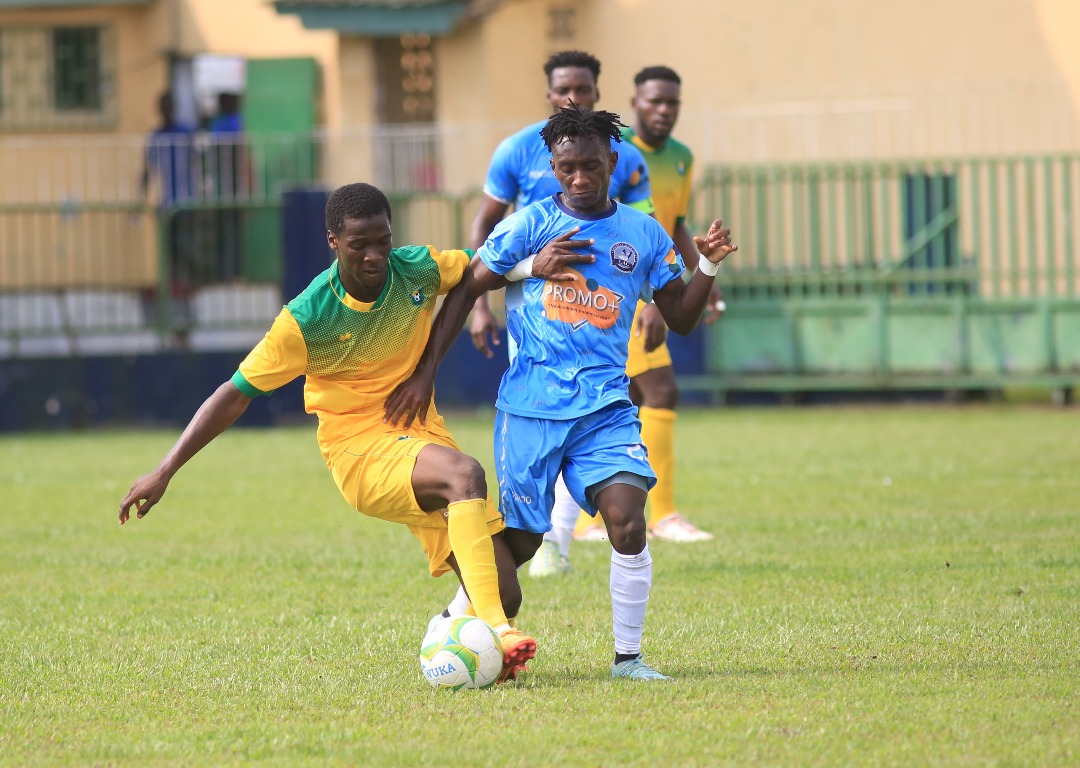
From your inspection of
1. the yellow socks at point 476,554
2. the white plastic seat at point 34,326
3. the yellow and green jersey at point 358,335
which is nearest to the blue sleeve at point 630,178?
the yellow and green jersey at point 358,335

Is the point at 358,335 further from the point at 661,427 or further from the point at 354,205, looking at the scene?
the point at 661,427

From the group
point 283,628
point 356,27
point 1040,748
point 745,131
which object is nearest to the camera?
point 1040,748

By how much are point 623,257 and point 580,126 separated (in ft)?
1.55

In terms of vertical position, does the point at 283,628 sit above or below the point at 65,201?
below

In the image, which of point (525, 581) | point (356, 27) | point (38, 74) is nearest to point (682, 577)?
point (525, 581)

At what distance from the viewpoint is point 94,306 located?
17469 mm

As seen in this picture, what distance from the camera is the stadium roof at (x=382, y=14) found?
66.1 ft

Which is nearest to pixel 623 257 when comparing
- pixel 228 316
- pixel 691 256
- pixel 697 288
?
pixel 697 288

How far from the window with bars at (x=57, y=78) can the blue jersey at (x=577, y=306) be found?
56.7ft

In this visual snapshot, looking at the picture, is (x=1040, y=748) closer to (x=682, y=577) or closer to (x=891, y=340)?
(x=682, y=577)

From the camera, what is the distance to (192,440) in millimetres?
5613

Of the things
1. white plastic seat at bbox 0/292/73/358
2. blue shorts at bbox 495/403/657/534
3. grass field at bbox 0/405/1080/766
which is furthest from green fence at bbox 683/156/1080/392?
blue shorts at bbox 495/403/657/534

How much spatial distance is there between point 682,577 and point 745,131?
12.2 m

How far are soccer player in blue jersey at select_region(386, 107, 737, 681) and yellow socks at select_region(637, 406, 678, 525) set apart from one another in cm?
285
